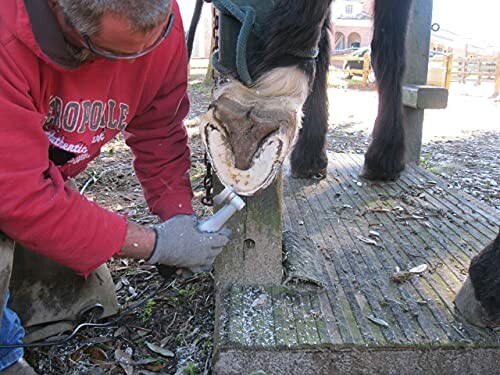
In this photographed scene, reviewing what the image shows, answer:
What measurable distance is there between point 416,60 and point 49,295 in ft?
7.65

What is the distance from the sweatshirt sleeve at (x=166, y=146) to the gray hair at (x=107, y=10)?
462 mm

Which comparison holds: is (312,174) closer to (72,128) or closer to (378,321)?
(378,321)

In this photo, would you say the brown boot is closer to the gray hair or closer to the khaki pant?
the khaki pant

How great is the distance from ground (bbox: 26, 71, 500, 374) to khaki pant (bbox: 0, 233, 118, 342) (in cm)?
6

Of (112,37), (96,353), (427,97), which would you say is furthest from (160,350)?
(427,97)

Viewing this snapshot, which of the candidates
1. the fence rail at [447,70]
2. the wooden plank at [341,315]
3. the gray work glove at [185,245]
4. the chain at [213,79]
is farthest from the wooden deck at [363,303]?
the fence rail at [447,70]

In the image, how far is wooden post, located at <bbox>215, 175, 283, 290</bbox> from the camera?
1.49 m

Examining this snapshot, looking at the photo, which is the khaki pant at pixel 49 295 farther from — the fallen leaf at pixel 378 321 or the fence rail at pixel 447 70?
the fence rail at pixel 447 70

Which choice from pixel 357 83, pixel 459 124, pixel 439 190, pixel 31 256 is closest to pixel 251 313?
pixel 31 256

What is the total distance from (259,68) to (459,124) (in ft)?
18.3

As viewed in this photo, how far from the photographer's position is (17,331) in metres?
1.40

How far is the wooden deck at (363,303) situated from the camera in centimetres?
131

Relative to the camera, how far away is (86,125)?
4.41ft

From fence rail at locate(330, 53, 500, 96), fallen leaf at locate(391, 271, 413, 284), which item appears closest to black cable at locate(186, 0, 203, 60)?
fallen leaf at locate(391, 271, 413, 284)
